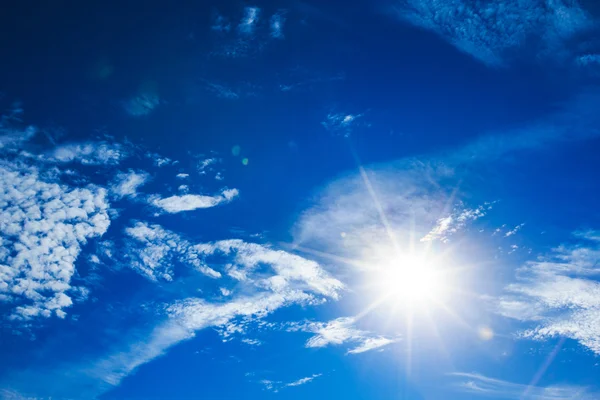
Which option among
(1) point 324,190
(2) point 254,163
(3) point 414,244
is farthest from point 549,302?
(2) point 254,163

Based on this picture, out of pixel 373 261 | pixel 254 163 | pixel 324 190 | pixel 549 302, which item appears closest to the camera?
pixel 254 163

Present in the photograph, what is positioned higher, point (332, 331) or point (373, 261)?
point (373, 261)

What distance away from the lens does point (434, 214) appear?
10.2m

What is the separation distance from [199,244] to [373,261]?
624 centimetres

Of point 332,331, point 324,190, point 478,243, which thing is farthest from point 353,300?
point 324,190

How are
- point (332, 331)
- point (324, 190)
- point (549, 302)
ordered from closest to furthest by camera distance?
point (324, 190) < point (549, 302) < point (332, 331)

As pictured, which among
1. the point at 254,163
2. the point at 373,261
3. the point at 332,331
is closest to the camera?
the point at 254,163

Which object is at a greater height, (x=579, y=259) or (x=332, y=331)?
(x=579, y=259)

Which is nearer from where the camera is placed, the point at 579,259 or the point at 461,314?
the point at 579,259

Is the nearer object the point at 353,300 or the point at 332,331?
the point at 353,300

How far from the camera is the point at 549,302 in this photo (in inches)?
527

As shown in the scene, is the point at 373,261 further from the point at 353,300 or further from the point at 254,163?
the point at 254,163

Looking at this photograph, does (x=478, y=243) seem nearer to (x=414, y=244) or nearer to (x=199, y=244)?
(x=414, y=244)

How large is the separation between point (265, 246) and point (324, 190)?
331cm
